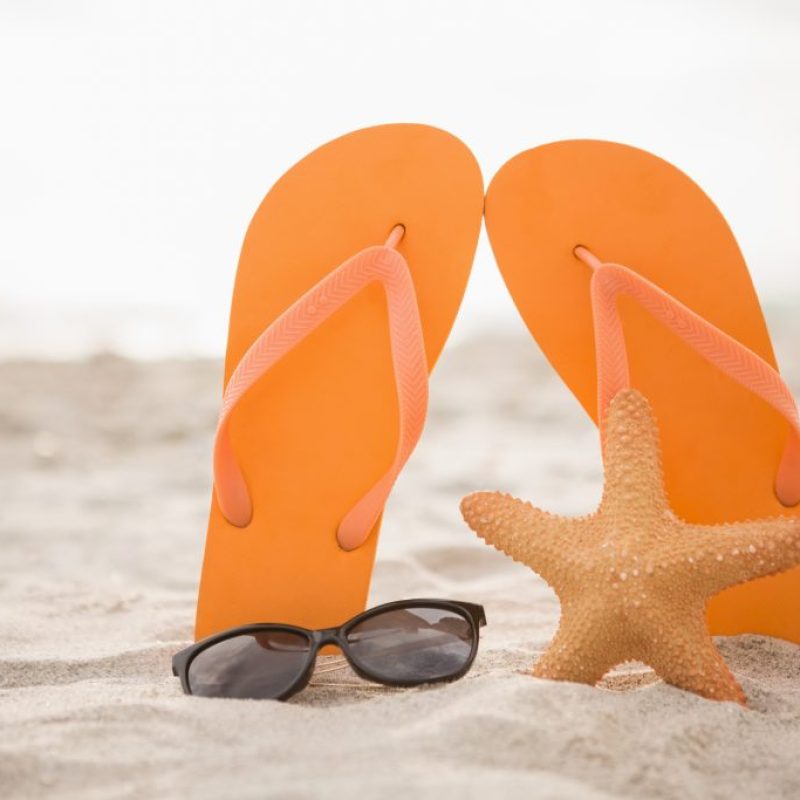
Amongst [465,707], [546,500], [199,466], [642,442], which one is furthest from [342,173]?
[199,466]

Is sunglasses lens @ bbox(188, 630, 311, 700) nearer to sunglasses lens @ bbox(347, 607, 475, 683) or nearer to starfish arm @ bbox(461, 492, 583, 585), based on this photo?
sunglasses lens @ bbox(347, 607, 475, 683)

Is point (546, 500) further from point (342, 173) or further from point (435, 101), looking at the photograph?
point (435, 101)

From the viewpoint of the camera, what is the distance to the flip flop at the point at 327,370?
1.32 meters

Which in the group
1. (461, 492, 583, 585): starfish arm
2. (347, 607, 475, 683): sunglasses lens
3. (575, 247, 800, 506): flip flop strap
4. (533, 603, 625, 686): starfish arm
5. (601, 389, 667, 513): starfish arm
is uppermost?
(575, 247, 800, 506): flip flop strap

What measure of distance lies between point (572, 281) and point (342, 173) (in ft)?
1.38

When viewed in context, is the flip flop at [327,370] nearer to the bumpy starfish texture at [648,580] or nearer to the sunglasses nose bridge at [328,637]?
the sunglasses nose bridge at [328,637]

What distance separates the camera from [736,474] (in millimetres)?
1312

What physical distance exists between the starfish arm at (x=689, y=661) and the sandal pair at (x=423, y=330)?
373 mm

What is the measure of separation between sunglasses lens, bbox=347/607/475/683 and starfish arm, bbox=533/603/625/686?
12cm

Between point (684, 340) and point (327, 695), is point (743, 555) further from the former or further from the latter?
point (327, 695)

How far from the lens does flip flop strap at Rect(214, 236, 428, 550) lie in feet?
3.97

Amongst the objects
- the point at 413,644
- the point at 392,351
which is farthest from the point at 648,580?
the point at 392,351

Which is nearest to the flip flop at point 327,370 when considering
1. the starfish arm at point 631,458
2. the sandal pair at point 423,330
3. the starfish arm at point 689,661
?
the sandal pair at point 423,330

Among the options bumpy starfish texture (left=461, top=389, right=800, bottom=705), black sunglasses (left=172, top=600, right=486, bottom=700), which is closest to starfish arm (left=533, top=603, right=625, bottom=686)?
bumpy starfish texture (left=461, top=389, right=800, bottom=705)
